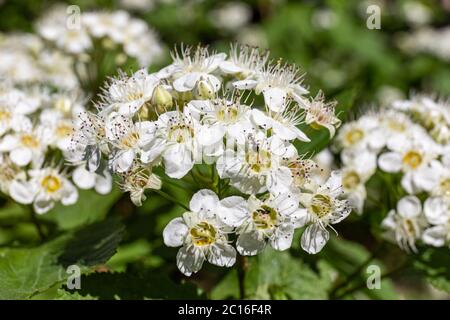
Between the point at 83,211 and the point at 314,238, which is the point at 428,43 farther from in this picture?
the point at 314,238

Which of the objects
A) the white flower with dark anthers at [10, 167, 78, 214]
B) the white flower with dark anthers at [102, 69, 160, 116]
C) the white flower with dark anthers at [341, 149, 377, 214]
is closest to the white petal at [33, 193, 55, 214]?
the white flower with dark anthers at [10, 167, 78, 214]

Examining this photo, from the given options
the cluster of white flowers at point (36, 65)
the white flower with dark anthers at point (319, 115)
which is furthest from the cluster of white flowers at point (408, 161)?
the cluster of white flowers at point (36, 65)

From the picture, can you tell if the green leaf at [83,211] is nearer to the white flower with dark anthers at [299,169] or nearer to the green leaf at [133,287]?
the green leaf at [133,287]

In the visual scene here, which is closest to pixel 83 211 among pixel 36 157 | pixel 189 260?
pixel 36 157

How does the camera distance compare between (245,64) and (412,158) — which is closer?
(245,64)
